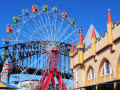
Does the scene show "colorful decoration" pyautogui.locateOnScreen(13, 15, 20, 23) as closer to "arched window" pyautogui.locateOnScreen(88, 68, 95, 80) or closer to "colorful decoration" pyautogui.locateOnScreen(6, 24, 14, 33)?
"colorful decoration" pyautogui.locateOnScreen(6, 24, 14, 33)

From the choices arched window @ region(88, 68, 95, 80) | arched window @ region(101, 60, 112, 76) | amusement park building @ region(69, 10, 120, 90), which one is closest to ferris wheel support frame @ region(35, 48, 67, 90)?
amusement park building @ region(69, 10, 120, 90)

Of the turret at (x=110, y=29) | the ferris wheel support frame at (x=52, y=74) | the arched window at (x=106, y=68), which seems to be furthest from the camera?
the ferris wheel support frame at (x=52, y=74)

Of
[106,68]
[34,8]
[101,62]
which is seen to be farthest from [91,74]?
[34,8]

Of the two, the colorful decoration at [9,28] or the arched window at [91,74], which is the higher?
the colorful decoration at [9,28]

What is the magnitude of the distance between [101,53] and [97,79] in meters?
2.78

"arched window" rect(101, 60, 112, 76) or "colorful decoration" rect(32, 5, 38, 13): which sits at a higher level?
"colorful decoration" rect(32, 5, 38, 13)

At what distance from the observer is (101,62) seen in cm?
2147

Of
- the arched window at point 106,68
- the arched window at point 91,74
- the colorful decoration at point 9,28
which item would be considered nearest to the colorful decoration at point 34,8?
the colorful decoration at point 9,28

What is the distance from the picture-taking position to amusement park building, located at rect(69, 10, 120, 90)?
18484 mm

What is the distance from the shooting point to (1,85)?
1584 centimetres

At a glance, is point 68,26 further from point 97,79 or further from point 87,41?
point 97,79

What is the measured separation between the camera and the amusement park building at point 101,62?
18.5m

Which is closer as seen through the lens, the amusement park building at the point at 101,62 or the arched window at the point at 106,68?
the amusement park building at the point at 101,62

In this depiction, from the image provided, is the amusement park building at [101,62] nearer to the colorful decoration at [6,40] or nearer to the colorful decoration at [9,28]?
the colorful decoration at [9,28]
